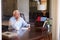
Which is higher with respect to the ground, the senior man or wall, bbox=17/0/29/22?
wall, bbox=17/0/29/22

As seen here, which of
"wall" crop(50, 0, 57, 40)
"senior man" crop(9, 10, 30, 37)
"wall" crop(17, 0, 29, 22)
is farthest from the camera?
"wall" crop(50, 0, 57, 40)

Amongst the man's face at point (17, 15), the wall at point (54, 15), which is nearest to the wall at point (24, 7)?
the man's face at point (17, 15)

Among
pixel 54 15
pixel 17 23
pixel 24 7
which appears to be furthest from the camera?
pixel 54 15

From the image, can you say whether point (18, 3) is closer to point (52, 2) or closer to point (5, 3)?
point (5, 3)

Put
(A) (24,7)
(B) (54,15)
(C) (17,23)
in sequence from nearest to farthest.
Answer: (C) (17,23) → (A) (24,7) → (B) (54,15)

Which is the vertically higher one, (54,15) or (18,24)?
(54,15)

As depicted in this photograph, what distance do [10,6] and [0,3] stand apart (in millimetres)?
202

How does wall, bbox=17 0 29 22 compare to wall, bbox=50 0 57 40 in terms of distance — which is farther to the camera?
wall, bbox=50 0 57 40

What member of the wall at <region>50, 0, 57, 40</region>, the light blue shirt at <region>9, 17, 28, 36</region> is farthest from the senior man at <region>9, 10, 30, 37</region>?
the wall at <region>50, 0, 57, 40</region>

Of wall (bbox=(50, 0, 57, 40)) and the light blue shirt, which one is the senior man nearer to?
the light blue shirt

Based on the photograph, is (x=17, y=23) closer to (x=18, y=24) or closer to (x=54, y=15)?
(x=18, y=24)

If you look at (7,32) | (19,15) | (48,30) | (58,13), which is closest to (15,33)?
(7,32)

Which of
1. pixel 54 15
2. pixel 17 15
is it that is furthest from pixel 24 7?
pixel 54 15

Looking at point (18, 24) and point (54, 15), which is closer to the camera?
point (18, 24)
